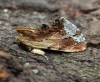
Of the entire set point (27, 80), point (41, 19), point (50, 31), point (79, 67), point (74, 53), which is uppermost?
point (41, 19)

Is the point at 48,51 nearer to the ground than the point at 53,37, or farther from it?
nearer to the ground

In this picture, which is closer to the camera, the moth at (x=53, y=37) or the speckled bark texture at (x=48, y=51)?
the speckled bark texture at (x=48, y=51)

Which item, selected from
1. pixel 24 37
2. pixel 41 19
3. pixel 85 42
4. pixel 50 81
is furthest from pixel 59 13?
pixel 50 81

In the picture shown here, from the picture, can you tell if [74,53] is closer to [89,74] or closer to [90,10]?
[89,74]

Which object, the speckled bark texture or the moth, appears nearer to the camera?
the speckled bark texture
